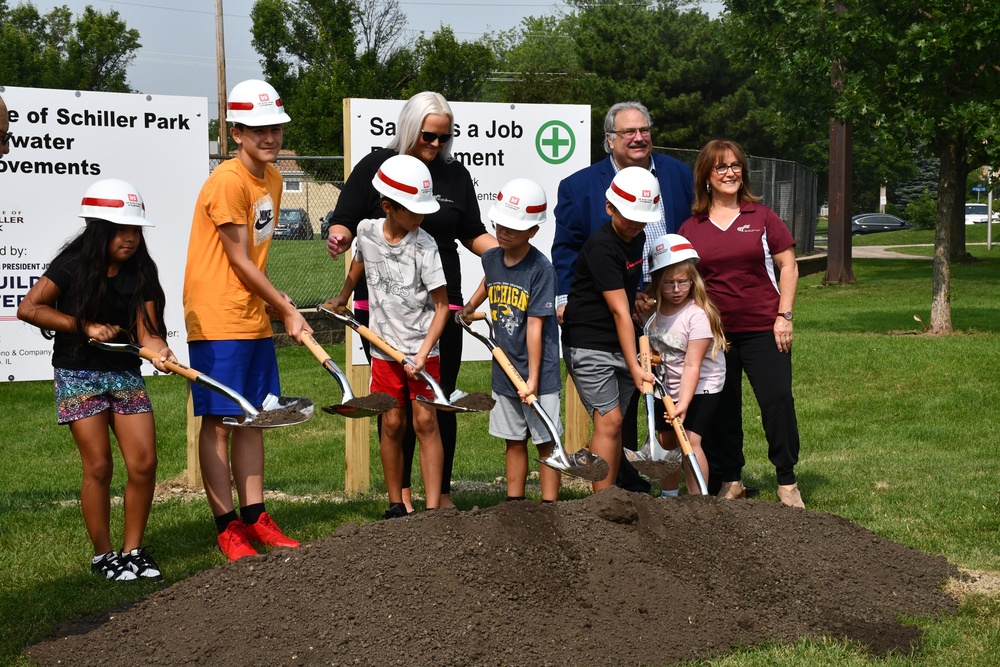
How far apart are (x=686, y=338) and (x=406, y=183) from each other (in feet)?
5.51

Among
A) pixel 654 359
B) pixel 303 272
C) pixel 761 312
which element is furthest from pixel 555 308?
pixel 303 272

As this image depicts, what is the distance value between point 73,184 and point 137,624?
3435mm

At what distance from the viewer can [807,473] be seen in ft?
25.1

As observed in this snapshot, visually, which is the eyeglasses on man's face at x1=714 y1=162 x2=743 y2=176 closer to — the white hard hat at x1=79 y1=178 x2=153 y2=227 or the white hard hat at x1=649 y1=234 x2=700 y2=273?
the white hard hat at x1=649 y1=234 x2=700 y2=273

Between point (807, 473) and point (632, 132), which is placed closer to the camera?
point (632, 132)

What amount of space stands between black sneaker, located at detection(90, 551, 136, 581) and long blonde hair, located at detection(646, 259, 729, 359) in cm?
289

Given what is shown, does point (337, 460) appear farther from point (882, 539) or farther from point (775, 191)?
point (775, 191)

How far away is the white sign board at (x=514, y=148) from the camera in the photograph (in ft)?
25.1

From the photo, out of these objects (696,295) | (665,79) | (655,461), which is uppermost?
(665,79)

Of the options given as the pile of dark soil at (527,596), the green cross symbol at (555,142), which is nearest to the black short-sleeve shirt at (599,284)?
the pile of dark soil at (527,596)

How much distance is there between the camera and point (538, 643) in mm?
4027

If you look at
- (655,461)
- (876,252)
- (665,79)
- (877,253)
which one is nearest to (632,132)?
(655,461)

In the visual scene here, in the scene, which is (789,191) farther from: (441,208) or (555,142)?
(441,208)

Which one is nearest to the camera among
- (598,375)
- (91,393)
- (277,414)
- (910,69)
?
(277,414)
